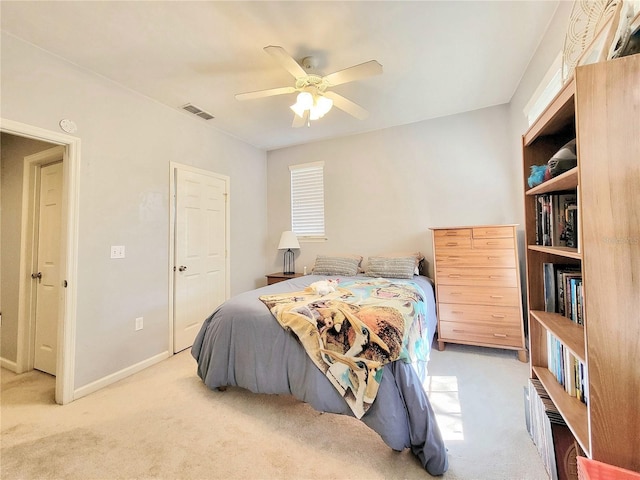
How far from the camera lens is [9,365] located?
8.62 feet

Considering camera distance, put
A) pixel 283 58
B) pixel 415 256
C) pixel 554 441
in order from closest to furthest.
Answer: pixel 554 441 → pixel 283 58 → pixel 415 256

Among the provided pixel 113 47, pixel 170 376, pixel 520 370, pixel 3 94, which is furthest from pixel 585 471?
pixel 3 94

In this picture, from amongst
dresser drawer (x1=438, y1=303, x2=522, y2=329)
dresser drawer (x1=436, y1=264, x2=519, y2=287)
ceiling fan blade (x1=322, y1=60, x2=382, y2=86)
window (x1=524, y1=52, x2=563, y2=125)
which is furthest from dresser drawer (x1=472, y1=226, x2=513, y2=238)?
ceiling fan blade (x1=322, y1=60, x2=382, y2=86)

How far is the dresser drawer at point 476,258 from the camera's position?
2584 millimetres

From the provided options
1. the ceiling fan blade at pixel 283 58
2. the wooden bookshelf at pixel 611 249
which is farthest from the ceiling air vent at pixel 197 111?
the wooden bookshelf at pixel 611 249

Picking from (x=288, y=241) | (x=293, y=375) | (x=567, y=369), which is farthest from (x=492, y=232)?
(x=288, y=241)

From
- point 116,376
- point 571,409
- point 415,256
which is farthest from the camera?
point 415,256

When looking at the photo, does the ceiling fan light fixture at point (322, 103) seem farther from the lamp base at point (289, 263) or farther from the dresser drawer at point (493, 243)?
the lamp base at point (289, 263)

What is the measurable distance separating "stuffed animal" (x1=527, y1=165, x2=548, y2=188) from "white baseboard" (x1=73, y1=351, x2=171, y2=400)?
135 inches

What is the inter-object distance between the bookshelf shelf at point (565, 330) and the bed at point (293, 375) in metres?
0.70

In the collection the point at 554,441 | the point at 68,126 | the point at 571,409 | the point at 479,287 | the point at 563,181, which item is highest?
the point at 68,126

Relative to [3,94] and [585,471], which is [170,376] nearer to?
[3,94]

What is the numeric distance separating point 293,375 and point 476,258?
6.90 ft

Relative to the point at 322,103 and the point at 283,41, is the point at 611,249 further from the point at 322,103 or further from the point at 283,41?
the point at 283,41
